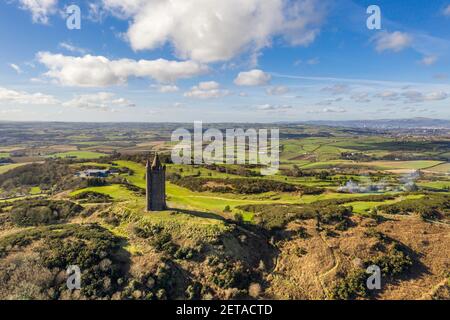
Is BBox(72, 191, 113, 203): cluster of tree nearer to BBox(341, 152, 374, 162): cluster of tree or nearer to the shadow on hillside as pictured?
the shadow on hillside

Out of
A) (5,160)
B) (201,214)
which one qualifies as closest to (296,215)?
(201,214)

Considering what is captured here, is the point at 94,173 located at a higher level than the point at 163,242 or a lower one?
higher

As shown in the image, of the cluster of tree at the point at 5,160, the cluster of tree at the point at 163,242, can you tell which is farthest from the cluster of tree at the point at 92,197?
the cluster of tree at the point at 5,160

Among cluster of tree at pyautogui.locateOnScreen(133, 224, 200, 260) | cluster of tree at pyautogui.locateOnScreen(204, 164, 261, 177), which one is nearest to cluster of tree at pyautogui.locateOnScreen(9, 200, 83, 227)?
cluster of tree at pyautogui.locateOnScreen(133, 224, 200, 260)

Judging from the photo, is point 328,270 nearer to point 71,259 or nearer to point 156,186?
point 156,186
